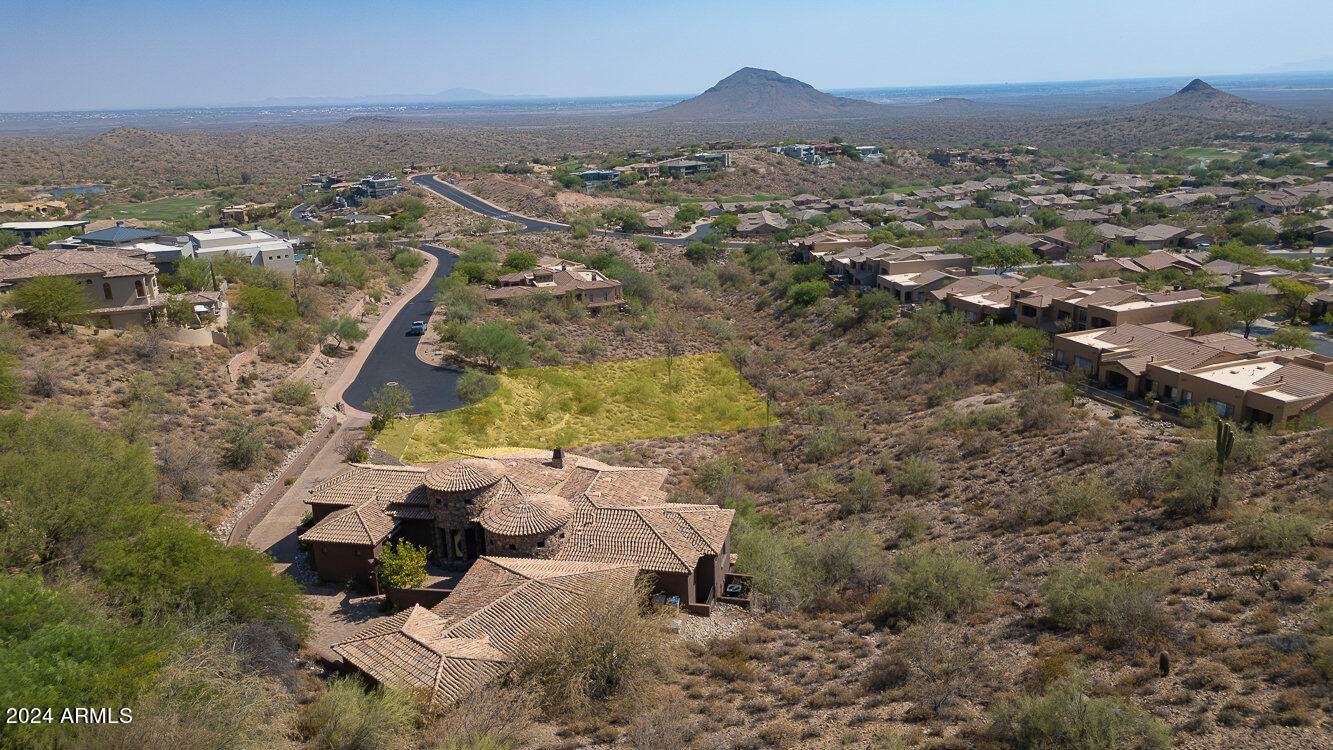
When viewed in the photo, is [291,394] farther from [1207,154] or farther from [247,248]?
[1207,154]

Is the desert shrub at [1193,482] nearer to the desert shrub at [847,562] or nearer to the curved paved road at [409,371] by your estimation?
the desert shrub at [847,562]

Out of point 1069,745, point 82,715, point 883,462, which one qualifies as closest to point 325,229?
point 883,462

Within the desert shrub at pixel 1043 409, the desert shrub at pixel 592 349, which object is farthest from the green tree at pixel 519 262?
the desert shrub at pixel 1043 409

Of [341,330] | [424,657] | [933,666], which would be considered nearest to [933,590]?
[933,666]

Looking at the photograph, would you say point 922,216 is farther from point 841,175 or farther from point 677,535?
point 677,535

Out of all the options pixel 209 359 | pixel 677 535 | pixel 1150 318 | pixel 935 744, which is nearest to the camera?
pixel 935 744

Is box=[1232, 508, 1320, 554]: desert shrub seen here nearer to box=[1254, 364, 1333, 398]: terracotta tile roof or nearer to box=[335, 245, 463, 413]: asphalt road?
box=[1254, 364, 1333, 398]: terracotta tile roof
